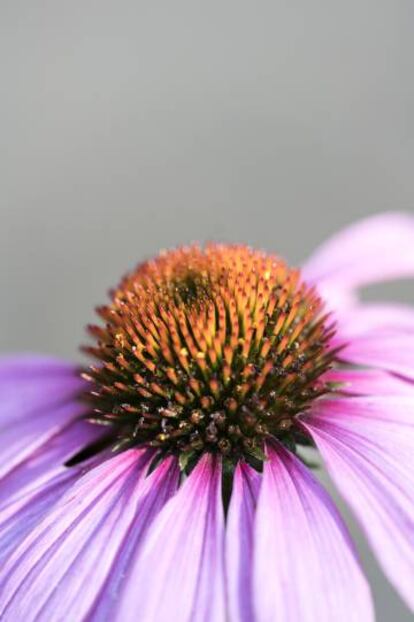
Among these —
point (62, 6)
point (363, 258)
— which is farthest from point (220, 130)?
point (363, 258)

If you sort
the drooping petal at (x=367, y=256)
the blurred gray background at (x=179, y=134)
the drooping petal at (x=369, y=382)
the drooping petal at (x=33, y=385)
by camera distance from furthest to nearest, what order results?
the blurred gray background at (x=179, y=134), the drooping petal at (x=367, y=256), the drooping petal at (x=33, y=385), the drooping petal at (x=369, y=382)

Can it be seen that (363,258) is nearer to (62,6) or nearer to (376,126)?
(376,126)

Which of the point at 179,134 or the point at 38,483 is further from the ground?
the point at 179,134

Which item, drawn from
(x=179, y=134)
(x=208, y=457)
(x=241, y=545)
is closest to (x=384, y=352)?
(x=208, y=457)

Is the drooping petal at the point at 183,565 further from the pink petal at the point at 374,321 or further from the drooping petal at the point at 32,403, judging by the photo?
the pink petal at the point at 374,321

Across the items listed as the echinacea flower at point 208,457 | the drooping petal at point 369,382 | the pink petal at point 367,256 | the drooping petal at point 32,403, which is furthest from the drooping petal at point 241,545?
the pink petal at point 367,256

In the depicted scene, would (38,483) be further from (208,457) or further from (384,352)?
(384,352)
